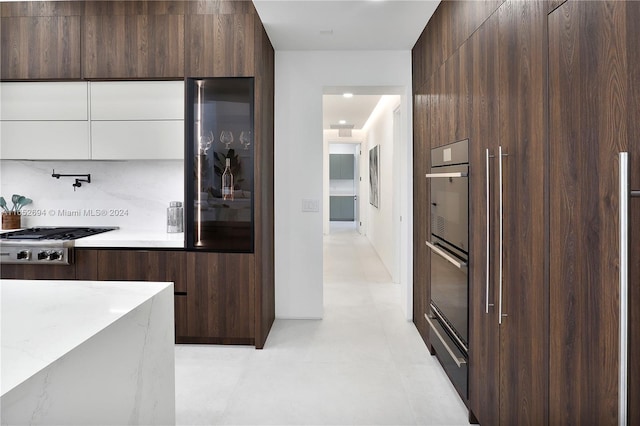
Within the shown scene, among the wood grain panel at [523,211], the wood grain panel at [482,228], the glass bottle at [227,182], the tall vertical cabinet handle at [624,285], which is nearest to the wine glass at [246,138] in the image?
the glass bottle at [227,182]

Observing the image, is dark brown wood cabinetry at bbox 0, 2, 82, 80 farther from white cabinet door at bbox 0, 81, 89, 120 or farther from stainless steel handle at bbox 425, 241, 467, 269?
stainless steel handle at bbox 425, 241, 467, 269

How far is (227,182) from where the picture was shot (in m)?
3.38

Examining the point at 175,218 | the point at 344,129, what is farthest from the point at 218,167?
the point at 344,129

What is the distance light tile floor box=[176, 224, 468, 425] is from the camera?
2379 mm

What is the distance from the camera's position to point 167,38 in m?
3.33

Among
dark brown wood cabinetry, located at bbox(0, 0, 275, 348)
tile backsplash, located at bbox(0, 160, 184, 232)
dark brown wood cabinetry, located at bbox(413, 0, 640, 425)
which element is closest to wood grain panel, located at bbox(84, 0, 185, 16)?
dark brown wood cabinetry, located at bbox(0, 0, 275, 348)

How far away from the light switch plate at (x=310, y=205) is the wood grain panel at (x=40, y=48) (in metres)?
2.08

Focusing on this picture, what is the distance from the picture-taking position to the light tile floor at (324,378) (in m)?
2.38

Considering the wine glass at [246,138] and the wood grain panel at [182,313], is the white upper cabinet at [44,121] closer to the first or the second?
the wine glass at [246,138]

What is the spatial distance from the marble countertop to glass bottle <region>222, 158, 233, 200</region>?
5.62ft

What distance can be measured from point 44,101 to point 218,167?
1.49 metres

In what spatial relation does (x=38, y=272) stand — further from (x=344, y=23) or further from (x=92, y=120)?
(x=344, y=23)

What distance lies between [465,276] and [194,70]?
242 centimetres

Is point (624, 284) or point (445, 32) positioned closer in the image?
point (624, 284)
